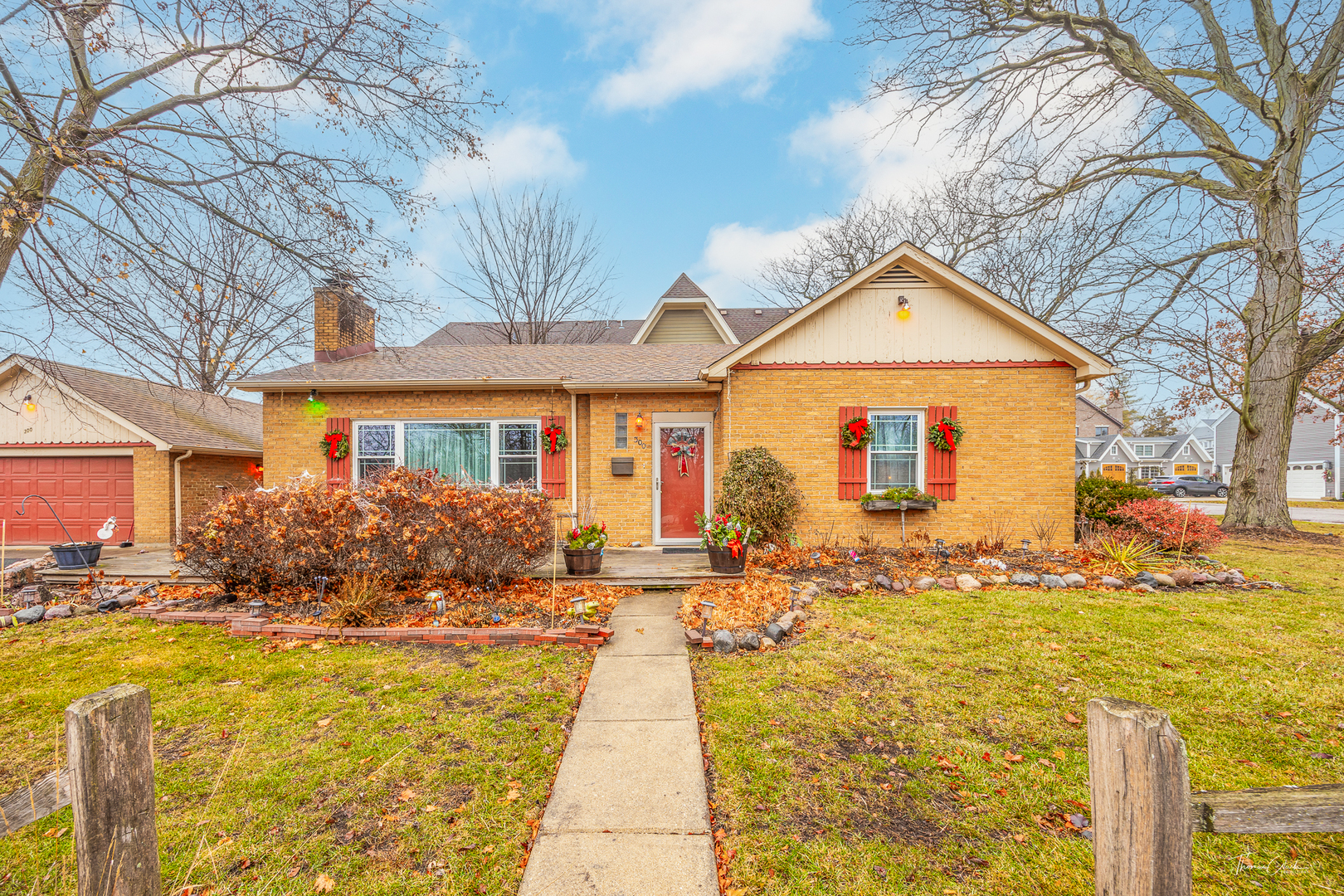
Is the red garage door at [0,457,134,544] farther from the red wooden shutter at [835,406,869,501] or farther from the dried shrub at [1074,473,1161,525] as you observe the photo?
the dried shrub at [1074,473,1161,525]

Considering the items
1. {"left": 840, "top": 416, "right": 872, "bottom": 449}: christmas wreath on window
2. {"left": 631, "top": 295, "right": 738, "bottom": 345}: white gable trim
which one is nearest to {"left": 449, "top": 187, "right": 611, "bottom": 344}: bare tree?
{"left": 631, "top": 295, "right": 738, "bottom": 345}: white gable trim

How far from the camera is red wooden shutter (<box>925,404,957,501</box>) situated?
357 inches

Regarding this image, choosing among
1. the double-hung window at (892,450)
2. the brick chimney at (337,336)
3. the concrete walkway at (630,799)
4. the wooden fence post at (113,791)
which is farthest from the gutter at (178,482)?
the double-hung window at (892,450)

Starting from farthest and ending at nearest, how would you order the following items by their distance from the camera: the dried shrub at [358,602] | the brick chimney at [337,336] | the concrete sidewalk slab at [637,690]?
the brick chimney at [337,336] < the dried shrub at [358,602] < the concrete sidewalk slab at [637,690]

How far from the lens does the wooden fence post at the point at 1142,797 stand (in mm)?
1335

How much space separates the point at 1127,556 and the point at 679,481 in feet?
23.4

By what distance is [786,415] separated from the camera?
911cm

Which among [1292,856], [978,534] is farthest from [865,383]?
[1292,856]

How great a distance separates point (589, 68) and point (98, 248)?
8323 millimetres

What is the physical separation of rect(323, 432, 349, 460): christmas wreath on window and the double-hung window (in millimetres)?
9937

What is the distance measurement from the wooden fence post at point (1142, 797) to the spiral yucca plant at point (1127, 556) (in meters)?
8.10

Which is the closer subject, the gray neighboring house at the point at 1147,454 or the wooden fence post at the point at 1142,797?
the wooden fence post at the point at 1142,797

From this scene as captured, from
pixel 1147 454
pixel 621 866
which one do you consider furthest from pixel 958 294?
pixel 1147 454

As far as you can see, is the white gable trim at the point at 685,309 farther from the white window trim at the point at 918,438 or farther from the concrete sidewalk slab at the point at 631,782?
the concrete sidewalk slab at the point at 631,782
